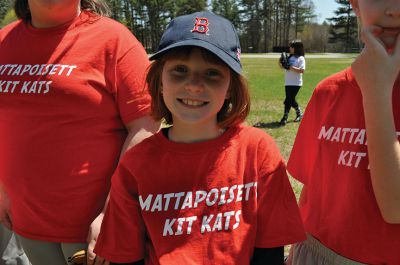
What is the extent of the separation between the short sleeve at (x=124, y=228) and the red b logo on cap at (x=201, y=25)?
58 centimetres

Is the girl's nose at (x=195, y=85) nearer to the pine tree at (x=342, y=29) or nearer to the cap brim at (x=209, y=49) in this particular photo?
the cap brim at (x=209, y=49)

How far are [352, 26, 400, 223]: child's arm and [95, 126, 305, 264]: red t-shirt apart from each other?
329 mm

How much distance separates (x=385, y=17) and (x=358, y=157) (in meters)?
0.48

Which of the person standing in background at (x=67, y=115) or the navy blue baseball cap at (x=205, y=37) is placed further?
the person standing in background at (x=67, y=115)

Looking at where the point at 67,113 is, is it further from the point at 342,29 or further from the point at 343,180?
the point at 342,29

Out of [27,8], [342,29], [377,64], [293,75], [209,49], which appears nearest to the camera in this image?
[377,64]

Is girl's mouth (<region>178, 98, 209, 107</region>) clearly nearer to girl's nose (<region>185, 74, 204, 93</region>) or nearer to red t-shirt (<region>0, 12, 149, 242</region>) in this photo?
girl's nose (<region>185, 74, 204, 93</region>)

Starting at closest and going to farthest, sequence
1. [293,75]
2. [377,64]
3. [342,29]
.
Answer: [377,64]
[293,75]
[342,29]

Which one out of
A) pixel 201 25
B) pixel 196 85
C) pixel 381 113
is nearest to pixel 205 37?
pixel 201 25

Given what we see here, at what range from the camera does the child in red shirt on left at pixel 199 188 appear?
59.8 inches

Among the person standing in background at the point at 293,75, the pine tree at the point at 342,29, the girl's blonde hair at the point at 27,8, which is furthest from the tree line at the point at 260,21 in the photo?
the girl's blonde hair at the point at 27,8

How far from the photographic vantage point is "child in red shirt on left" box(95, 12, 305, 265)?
1519mm

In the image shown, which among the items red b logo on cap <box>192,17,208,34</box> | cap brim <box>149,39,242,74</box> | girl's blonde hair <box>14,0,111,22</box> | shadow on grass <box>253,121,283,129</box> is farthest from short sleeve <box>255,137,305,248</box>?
shadow on grass <box>253,121,283,129</box>

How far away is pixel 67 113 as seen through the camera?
1.84m
